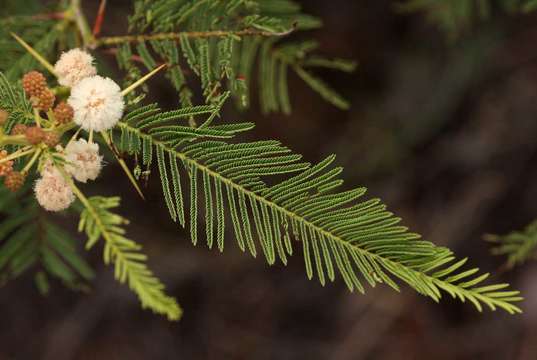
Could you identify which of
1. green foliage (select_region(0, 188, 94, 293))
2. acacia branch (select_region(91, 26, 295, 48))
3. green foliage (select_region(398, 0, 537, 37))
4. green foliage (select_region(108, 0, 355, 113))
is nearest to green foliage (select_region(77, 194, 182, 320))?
green foliage (select_region(108, 0, 355, 113))

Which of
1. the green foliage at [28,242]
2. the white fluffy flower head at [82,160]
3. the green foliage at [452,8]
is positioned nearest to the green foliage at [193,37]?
the white fluffy flower head at [82,160]

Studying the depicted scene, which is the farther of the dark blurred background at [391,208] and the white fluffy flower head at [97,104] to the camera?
the dark blurred background at [391,208]

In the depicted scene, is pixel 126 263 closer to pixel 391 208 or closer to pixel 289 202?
pixel 289 202

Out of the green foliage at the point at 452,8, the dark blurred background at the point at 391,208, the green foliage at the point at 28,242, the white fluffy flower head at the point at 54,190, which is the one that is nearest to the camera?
the white fluffy flower head at the point at 54,190

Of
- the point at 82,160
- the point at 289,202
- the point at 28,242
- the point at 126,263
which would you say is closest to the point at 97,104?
the point at 82,160

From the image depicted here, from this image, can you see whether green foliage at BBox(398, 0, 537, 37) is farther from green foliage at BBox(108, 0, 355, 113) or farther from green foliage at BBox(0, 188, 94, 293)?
green foliage at BBox(0, 188, 94, 293)

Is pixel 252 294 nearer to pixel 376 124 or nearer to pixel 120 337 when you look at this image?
pixel 120 337

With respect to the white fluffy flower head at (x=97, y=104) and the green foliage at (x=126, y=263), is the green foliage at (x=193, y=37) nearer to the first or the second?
the white fluffy flower head at (x=97, y=104)
